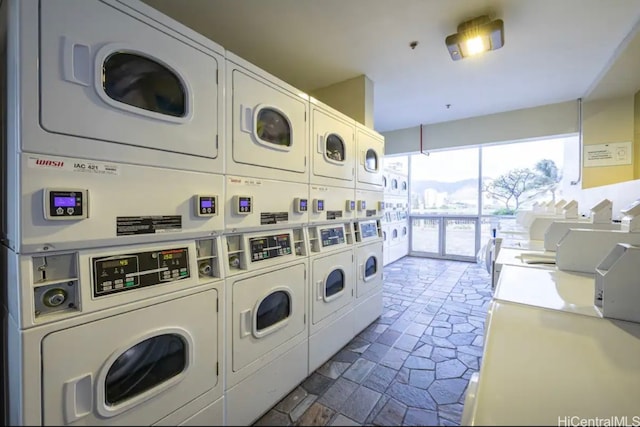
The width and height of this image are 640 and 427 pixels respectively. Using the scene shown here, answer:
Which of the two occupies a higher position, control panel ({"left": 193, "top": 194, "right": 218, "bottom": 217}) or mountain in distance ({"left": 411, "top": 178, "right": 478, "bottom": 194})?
mountain in distance ({"left": 411, "top": 178, "right": 478, "bottom": 194})

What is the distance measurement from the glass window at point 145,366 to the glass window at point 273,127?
114 cm

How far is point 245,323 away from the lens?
4.81 feet

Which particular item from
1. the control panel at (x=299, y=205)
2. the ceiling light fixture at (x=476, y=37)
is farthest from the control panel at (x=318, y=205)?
the ceiling light fixture at (x=476, y=37)

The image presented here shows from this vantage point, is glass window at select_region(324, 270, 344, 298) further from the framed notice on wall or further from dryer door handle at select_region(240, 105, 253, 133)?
the framed notice on wall

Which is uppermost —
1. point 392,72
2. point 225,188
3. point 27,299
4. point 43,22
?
point 392,72

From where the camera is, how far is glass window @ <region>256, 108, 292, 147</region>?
1603 millimetres

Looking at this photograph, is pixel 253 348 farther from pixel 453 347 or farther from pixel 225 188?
pixel 453 347

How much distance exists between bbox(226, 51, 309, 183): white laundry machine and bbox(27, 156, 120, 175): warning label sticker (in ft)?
1.68

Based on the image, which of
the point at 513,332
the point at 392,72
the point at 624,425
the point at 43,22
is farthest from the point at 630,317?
the point at 392,72

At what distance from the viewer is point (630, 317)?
111 centimetres

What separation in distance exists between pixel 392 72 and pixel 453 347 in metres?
2.93

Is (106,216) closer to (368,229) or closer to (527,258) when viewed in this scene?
(368,229)

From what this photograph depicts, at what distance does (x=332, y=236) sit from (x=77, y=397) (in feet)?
5.67

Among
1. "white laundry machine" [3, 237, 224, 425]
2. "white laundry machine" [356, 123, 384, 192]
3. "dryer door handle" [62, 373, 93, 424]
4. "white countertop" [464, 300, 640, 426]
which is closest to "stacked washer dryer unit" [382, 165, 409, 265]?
"white laundry machine" [356, 123, 384, 192]
